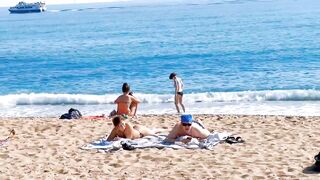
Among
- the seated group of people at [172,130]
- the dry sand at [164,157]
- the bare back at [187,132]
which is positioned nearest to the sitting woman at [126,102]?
the dry sand at [164,157]

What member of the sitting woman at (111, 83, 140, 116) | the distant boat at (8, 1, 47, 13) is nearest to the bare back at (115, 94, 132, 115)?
the sitting woman at (111, 83, 140, 116)

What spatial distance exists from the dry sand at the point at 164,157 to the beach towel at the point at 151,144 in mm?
167

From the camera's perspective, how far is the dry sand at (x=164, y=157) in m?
8.49

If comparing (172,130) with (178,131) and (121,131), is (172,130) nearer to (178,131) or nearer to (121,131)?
(178,131)

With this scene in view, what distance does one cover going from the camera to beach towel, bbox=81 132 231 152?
10.1 metres

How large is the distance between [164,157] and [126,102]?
15.3 ft

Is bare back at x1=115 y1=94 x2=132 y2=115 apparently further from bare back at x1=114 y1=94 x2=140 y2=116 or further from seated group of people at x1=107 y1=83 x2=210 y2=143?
seated group of people at x1=107 y1=83 x2=210 y2=143

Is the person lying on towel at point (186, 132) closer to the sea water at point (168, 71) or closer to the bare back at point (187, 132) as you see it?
the bare back at point (187, 132)

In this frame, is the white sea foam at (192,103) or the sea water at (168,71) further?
the sea water at (168,71)

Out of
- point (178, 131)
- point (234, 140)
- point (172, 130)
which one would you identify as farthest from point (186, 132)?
point (234, 140)

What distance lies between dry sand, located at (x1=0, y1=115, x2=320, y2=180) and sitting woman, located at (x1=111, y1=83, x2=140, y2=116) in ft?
4.33

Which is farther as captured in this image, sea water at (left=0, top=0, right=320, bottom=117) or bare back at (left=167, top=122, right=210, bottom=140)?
sea water at (left=0, top=0, right=320, bottom=117)

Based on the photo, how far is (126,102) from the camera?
14.0 metres

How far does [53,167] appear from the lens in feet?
29.8
